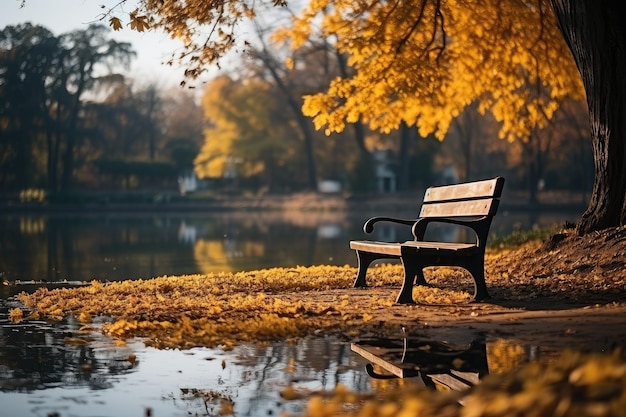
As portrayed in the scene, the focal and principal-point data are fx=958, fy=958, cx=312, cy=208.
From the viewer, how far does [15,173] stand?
2628 inches

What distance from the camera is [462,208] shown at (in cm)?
1044

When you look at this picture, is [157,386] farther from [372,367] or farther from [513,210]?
[513,210]

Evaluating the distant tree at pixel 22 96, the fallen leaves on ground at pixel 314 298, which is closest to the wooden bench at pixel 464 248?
the fallen leaves on ground at pixel 314 298

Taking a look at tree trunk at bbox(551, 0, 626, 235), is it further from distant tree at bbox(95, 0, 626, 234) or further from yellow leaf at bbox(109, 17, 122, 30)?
yellow leaf at bbox(109, 17, 122, 30)

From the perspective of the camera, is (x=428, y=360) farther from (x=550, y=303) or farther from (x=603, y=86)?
(x=603, y=86)

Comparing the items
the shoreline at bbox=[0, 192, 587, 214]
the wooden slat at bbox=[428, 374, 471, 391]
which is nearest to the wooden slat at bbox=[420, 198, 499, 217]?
the wooden slat at bbox=[428, 374, 471, 391]

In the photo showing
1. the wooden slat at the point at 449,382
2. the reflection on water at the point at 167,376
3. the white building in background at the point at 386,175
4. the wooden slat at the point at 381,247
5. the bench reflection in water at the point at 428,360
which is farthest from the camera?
the white building in background at the point at 386,175

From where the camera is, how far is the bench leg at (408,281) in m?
9.48

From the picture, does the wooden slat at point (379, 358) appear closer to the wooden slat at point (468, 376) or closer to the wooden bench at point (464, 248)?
the wooden slat at point (468, 376)

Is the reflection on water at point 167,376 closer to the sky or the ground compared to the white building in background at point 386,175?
closer to the ground

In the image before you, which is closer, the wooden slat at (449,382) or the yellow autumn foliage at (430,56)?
the wooden slat at (449,382)

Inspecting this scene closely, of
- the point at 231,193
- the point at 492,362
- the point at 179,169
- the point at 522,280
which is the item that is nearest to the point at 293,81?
the point at 231,193

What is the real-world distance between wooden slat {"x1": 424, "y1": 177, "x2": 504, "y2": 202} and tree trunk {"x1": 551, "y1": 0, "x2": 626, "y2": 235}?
2154 mm

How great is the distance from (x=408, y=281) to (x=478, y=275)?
2.33ft
